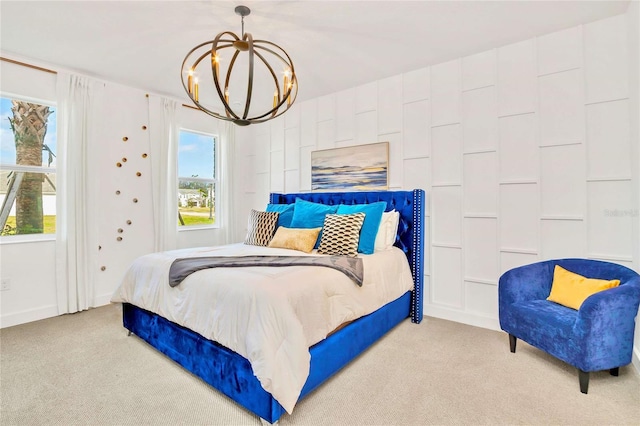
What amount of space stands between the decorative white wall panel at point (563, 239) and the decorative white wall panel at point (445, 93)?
130 cm

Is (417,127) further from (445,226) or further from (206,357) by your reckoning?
(206,357)

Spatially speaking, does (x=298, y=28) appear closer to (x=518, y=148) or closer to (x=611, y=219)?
(x=518, y=148)

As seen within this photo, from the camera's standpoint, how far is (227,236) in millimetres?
4852

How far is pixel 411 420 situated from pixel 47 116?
4432 mm

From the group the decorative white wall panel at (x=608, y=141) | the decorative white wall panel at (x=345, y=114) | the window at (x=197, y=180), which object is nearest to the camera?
the decorative white wall panel at (x=608, y=141)

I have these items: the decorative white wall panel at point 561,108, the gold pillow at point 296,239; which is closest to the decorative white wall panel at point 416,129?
the decorative white wall panel at point 561,108

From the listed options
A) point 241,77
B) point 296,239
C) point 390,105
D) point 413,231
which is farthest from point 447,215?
point 241,77

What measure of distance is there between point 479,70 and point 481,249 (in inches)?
68.4

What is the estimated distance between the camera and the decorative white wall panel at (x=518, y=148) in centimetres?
274

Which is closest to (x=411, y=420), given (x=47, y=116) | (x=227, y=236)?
(x=227, y=236)

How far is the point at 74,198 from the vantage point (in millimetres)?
3318

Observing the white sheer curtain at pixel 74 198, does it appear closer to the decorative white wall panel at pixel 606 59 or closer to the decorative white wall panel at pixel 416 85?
the decorative white wall panel at pixel 416 85

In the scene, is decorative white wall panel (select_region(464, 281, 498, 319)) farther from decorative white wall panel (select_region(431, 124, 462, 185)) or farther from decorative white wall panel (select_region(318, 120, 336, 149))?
decorative white wall panel (select_region(318, 120, 336, 149))

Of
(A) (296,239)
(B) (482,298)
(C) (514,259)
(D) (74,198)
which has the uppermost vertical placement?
(D) (74,198)
